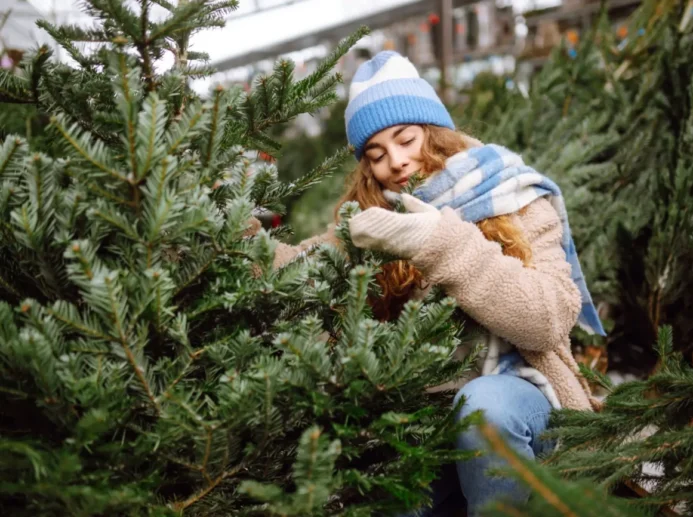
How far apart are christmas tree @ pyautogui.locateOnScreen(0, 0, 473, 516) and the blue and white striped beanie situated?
50cm

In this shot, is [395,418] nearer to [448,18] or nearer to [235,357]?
[235,357]

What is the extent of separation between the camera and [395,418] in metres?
0.76

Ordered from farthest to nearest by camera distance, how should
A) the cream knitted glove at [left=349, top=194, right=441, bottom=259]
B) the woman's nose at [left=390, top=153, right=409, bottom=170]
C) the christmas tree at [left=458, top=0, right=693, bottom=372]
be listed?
the christmas tree at [left=458, top=0, right=693, bottom=372], the woman's nose at [left=390, top=153, right=409, bottom=170], the cream knitted glove at [left=349, top=194, right=441, bottom=259]

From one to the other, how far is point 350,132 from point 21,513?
3.64 ft

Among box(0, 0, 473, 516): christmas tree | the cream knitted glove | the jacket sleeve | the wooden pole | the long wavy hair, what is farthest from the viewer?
the wooden pole

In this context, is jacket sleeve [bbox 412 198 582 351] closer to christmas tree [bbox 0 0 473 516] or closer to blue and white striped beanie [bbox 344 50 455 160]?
christmas tree [bbox 0 0 473 516]

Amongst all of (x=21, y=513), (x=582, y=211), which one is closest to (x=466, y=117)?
(x=582, y=211)

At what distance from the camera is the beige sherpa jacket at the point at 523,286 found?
1062 millimetres

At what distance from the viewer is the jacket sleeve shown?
1057 mm

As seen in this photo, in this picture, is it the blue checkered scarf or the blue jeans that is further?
the blue checkered scarf

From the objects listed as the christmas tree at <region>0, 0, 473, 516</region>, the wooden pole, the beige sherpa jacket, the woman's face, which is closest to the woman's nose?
the woman's face

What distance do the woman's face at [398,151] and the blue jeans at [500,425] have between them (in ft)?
1.80

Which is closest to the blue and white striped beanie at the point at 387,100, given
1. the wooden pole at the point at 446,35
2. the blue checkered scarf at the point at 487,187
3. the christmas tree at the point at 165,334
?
the blue checkered scarf at the point at 487,187

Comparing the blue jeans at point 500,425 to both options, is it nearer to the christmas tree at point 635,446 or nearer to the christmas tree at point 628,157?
the christmas tree at point 635,446
